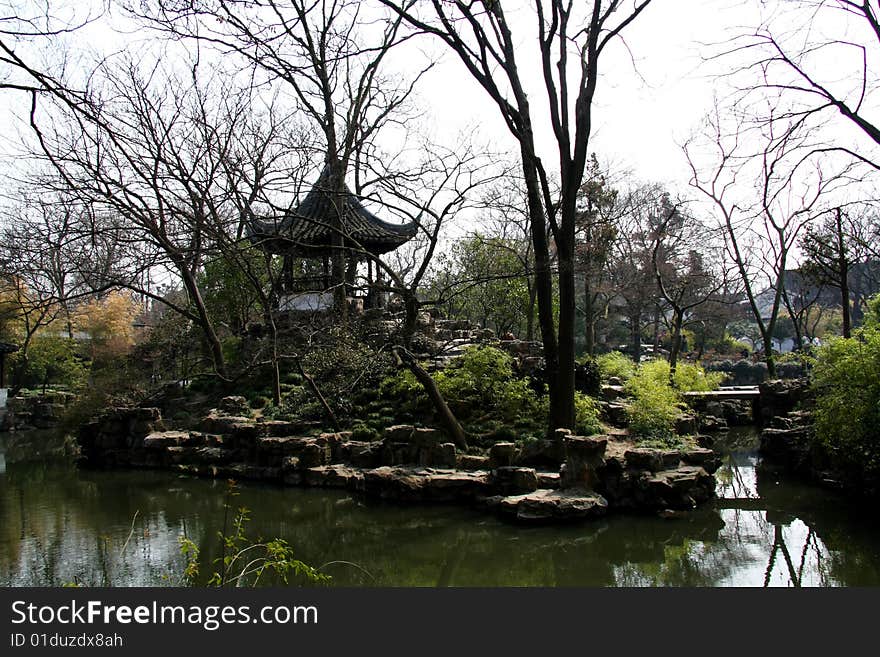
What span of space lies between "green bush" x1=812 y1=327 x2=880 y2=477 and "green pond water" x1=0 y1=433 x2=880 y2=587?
27.9 inches

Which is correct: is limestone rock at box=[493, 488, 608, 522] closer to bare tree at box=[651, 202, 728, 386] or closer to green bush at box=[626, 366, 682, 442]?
green bush at box=[626, 366, 682, 442]

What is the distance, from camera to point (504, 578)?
5984 mm

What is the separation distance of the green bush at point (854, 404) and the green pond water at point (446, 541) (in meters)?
0.71

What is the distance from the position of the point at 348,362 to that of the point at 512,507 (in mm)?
4903

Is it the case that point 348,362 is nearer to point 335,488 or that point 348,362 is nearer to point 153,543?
point 335,488

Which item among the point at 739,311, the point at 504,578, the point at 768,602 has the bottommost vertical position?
the point at 504,578

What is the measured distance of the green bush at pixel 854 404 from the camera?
25.0ft

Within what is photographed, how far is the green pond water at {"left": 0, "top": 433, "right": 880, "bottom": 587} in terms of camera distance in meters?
6.00

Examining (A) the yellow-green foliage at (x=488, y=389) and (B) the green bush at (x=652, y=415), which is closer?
(B) the green bush at (x=652, y=415)

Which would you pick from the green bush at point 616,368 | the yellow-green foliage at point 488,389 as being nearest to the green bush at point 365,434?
the yellow-green foliage at point 488,389

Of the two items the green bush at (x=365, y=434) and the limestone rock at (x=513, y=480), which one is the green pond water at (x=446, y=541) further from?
the green bush at (x=365, y=434)

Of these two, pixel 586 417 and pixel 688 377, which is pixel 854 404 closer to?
pixel 586 417

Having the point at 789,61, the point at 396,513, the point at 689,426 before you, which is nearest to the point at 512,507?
the point at 396,513

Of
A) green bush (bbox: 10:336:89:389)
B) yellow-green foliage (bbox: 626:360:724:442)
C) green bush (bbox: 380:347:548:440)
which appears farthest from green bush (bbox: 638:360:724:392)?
green bush (bbox: 10:336:89:389)
